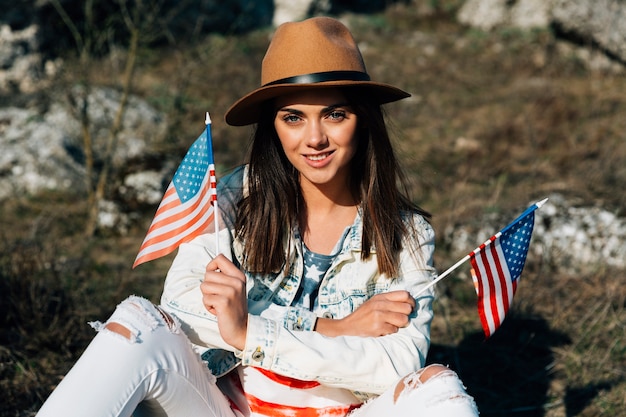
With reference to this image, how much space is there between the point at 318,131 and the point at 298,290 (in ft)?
1.87

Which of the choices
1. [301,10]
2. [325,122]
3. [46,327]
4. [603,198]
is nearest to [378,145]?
[325,122]

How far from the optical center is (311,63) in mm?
2404

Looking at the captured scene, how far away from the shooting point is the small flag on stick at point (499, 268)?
2.58 m

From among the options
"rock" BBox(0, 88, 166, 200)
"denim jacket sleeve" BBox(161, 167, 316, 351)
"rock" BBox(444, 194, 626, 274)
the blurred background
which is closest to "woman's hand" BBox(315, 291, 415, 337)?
"denim jacket sleeve" BBox(161, 167, 316, 351)

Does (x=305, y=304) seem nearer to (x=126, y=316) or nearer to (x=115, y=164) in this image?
(x=126, y=316)

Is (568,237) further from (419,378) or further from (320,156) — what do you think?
(419,378)

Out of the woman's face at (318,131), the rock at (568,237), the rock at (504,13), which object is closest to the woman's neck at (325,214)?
the woman's face at (318,131)

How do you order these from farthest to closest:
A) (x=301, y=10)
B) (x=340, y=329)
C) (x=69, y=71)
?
(x=301, y=10), (x=69, y=71), (x=340, y=329)

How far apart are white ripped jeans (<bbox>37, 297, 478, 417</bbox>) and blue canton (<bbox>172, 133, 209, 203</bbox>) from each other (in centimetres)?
49

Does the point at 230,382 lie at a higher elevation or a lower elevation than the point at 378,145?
lower

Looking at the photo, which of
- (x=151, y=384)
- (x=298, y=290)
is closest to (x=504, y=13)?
(x=298, y=290)

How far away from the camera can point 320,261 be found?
2641 millimetres

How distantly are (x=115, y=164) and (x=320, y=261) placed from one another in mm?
4090

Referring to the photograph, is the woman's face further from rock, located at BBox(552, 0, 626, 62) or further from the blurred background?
rock, located at BBox(552, 0, 626, 62)
